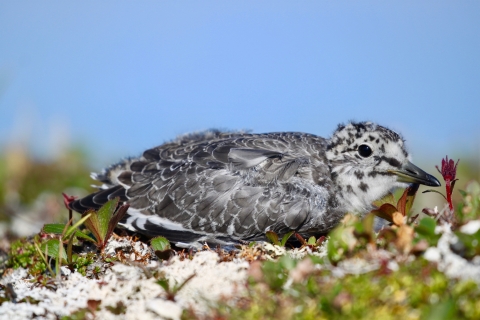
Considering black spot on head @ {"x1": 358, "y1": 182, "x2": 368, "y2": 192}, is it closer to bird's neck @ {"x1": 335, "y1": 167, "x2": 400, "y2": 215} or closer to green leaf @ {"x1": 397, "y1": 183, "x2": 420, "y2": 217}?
bird's neck @ {"x1": 335, "y1": 167, "x2": 400, "y2": 215}

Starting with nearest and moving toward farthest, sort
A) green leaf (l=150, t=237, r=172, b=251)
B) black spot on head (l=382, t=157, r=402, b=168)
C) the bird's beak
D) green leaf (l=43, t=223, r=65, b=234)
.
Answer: green leaf (l=150, t=237, r=172, b=251) < green leaf (l=43, t=223, r=65, b=234) < the bird's beak < black spot on head (l=382, t=157, r=402, b=168)

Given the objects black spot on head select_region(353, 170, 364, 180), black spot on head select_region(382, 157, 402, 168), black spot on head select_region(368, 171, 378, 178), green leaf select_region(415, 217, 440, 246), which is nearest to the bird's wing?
black spot on head select_region(353, 170, 364, 180)

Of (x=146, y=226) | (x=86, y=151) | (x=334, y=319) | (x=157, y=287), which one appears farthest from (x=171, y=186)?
(x=86, y=151)

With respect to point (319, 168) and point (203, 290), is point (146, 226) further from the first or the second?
point (203, 290)

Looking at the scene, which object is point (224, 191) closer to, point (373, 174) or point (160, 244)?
point (160, 244)

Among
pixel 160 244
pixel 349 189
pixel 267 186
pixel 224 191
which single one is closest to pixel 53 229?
pixel 160 244

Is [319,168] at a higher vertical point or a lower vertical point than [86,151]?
higher
